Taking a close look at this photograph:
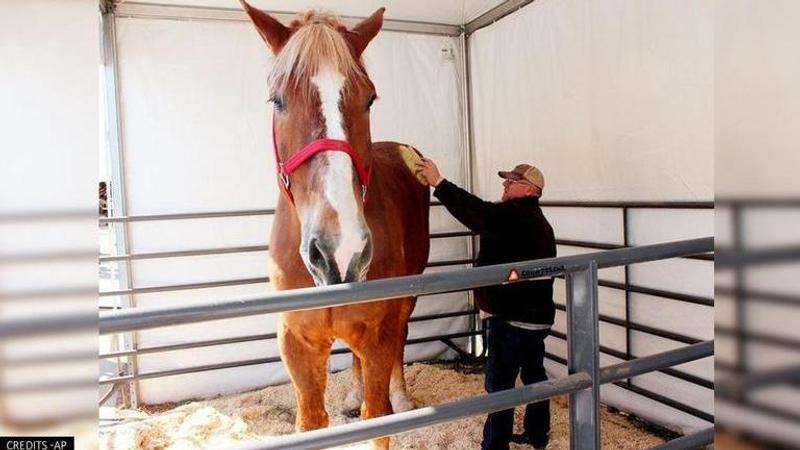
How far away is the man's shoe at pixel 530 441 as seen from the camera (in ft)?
7.75

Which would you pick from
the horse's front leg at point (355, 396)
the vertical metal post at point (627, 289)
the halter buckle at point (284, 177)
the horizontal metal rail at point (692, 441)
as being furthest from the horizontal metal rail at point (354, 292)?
the horse's front leg at point (355, 396)

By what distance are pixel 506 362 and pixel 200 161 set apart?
6.90ft

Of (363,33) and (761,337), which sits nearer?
(761,337)

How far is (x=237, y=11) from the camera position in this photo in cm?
304

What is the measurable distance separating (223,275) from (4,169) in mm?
3040

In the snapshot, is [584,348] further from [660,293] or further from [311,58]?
[660,293]

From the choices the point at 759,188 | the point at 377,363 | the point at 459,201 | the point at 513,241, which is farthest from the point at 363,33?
the point at 759,188

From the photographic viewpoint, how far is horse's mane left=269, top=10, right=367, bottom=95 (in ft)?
4.33

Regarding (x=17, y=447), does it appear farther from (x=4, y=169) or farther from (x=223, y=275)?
(x=223, y=275)

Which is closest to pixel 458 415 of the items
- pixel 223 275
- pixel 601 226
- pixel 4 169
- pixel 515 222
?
pixel 4 169

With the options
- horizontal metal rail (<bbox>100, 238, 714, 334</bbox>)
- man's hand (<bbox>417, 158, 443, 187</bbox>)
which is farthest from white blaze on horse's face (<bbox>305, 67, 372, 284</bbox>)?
man's hand (<bbox>417, 158, 443, 187</bbox>)

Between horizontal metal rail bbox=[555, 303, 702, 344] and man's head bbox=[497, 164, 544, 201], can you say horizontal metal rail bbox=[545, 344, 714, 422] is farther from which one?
man's head bbox=[497, 164, 544, 201]

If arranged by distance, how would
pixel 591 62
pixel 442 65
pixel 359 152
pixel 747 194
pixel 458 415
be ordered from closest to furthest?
pixel 747 194 < pixel 458 415 < pixel 359 152 < pixel 591 62 < pixel 442 65

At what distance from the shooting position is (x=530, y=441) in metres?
2.40
